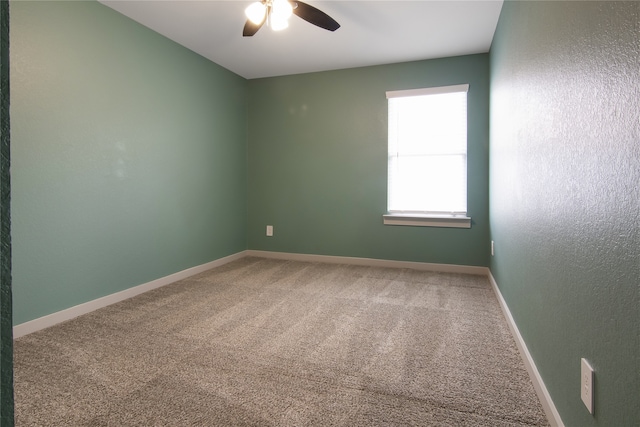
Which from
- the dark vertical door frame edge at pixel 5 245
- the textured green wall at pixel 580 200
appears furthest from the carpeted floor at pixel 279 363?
the dark vertical door frame edge at pixel 5 245

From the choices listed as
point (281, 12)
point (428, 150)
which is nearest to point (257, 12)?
point (281, 12)

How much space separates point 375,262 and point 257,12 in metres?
2.99

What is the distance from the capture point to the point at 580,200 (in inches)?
47.1

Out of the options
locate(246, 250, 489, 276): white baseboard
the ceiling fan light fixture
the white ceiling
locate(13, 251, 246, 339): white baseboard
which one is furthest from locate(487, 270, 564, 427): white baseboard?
locate(13, 251, 246, 339): white baseboard

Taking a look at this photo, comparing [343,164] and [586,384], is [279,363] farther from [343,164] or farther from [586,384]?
[343,164]

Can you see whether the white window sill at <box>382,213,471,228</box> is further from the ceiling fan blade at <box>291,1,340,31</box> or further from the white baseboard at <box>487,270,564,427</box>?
the ceiling fan blade at <box>291,1,340,31</box>

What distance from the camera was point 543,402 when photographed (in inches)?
63.4

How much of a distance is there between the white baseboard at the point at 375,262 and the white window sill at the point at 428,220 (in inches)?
18.0

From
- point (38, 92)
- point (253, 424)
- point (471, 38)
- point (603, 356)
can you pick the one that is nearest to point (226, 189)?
point (38, 92)

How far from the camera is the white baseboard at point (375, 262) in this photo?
4.12m

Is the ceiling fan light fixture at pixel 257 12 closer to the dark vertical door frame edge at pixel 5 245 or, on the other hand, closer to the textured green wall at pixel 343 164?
the textured green wall at pixel 343 164

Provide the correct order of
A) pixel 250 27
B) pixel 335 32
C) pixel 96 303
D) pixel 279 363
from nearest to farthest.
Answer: pixel 279 363 → pixel 250 27 → pixel 96 303 → pixel 335 32

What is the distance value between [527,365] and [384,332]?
2.76 feet

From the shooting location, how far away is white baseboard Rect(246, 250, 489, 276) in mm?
4121
